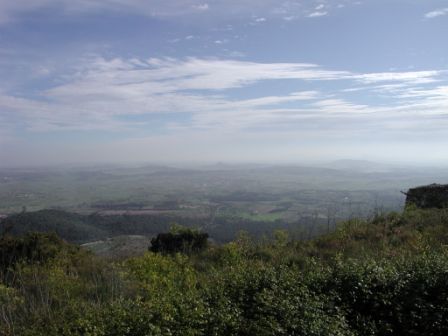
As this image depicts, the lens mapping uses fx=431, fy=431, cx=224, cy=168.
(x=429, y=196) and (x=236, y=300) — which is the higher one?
(x=429, y=196)

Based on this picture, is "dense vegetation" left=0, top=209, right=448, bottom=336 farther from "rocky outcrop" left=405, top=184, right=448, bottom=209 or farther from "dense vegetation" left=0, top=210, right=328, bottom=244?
"rocky outcrop" left=405, top=184, right=448, bottom=209

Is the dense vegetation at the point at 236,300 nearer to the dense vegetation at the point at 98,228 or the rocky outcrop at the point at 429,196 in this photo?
the dense vegetation at the point at 98,228

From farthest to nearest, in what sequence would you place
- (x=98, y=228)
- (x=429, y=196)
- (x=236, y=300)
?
(x=98, y=228), (x=429, y=196), (x=236, y=300)

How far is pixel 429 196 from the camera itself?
660 inches

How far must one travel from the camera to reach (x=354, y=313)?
227 inches

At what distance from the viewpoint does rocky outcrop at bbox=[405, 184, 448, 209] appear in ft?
52.7

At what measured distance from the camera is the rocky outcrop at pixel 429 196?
1608 centimetres

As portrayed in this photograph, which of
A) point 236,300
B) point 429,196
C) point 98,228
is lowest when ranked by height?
point 98,228

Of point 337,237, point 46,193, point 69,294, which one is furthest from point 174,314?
point 46,193

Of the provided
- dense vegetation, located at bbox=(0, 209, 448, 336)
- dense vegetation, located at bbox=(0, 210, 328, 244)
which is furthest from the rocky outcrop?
dense vegetation, located at bbox=(0, 209, 448, 336)

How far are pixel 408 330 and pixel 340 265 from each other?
4.27 feet

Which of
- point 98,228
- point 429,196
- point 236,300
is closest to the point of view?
point 236,300

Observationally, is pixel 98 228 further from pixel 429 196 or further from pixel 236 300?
pixel 236 300

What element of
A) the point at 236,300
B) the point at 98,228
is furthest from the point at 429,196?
the point at 98,228
